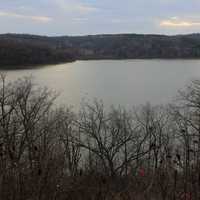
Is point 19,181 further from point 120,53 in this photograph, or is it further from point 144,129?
point 120,53

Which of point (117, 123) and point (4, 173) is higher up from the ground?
point (4, 173)

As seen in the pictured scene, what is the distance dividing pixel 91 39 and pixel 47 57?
64795 millimetres

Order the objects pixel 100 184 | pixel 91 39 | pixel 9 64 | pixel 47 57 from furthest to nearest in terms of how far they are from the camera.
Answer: pixel 91 39 → pixel 47 57 → pixel 9 64 → pixel 100 184

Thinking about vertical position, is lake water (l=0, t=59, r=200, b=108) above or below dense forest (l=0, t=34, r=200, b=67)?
below

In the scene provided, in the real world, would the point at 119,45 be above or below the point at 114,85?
above

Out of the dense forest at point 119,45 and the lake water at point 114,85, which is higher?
the dense forest at point 119,45

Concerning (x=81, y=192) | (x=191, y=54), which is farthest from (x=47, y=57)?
(x=81, y=192)

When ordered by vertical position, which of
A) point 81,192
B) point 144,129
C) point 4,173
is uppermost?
point 4,173

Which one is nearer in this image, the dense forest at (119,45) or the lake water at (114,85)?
the lake water at (114,85)

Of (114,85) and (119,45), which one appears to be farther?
(119,45)

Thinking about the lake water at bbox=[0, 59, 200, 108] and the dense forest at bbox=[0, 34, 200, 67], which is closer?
the lake water at bbox=[0, 59, 200, 108]

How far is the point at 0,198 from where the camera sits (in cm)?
260

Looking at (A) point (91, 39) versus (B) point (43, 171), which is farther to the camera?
(A) point (91, 39)

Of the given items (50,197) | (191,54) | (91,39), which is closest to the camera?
(50,197)
